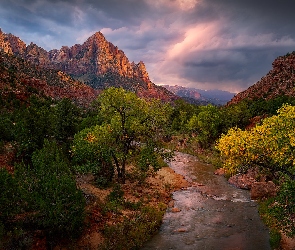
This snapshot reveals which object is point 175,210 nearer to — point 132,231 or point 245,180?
point 132,231

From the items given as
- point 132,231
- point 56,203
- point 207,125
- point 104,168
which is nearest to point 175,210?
point 132,231

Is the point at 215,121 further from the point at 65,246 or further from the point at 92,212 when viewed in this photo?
the point at 65,246

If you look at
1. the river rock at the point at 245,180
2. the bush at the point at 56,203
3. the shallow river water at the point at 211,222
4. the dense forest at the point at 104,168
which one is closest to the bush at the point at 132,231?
the dense forest at the point at 104,168

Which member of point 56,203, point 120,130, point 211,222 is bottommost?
point 211,222

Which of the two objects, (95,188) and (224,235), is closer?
(224,235)

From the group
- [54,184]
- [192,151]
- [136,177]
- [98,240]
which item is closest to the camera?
[54,184]

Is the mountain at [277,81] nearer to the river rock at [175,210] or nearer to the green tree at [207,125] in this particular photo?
the green tree at [207,125]

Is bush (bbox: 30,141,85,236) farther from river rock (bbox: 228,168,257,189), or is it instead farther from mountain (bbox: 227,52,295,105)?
mountain (bbox: 227,52,295,105)

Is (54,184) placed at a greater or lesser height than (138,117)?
lesser

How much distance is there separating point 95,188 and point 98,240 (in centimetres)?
1058

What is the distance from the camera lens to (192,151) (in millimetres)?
70438

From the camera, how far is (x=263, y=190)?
3369cm

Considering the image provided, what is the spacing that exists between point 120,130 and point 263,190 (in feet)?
61.5

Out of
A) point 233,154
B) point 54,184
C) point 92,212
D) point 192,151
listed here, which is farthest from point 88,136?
point 192,151
